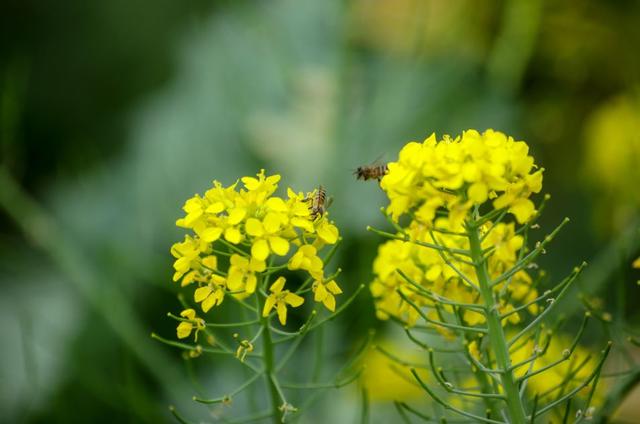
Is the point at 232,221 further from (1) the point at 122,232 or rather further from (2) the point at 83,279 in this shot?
(1) the point at 122,232

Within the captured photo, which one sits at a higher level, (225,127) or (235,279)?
(225,127)

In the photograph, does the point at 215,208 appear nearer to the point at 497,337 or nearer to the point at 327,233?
the point at 327,233

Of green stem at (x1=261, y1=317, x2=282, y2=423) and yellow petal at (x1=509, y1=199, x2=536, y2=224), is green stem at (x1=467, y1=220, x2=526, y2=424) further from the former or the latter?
green stem at (x1=261, y1=317, x2=282, y2=423)

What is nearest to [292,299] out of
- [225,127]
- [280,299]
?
[280,299]

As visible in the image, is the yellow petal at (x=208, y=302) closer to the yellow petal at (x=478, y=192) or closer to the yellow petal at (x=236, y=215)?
the yellow petal at (x=236, y=215)

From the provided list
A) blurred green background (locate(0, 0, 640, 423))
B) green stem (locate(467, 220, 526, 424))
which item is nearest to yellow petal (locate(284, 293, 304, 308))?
green stem (locate(467, 220, 526, 424))

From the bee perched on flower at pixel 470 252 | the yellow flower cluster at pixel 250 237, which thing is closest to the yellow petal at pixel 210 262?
the yellow flower cluster at pixel 250 237
